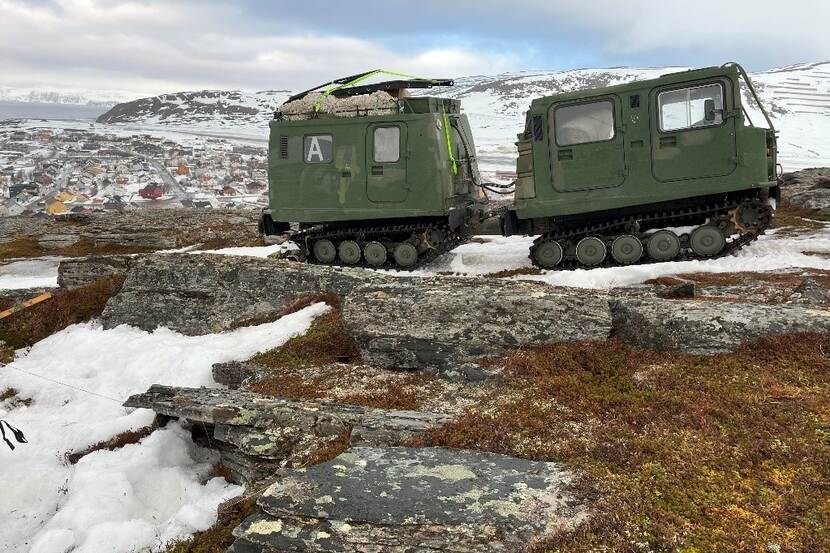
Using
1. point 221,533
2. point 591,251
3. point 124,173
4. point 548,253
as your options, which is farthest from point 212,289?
point 124,173

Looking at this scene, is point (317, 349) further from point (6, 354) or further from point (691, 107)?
point (691, 107)

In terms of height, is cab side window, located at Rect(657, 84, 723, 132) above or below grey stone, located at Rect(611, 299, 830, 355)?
above

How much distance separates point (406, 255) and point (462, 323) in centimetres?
879

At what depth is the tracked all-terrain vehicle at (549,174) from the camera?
13.1 m

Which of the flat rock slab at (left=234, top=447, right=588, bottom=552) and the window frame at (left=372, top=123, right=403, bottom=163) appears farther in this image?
the window frame at (left=372, top=123, right=403, bottom=163)

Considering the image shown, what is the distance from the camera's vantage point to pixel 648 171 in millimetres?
13539

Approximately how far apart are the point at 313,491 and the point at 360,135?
13277 millimetres

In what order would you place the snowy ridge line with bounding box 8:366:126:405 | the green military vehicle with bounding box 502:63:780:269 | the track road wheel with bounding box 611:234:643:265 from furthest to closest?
the track road wheel with bounding box 611:234:643:265, the green military vehicle with bounding box 502:63:780:269, the snowy ridge line with bounding box 8:366:126:405

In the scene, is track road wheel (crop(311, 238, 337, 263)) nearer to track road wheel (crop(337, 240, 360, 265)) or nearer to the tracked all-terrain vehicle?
the tracked all-terrain vehicle

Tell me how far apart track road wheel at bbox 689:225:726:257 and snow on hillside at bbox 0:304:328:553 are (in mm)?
9354

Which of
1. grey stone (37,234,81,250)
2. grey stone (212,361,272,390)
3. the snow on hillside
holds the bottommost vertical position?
the snow on hillside

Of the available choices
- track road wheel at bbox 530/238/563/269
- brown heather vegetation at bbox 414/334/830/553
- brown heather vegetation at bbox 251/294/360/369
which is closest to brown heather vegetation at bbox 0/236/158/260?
track road wheel at bbox 530/238/563/269

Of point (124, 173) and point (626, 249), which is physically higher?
point (124, 173)

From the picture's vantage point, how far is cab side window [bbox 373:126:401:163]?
52.5 feet
